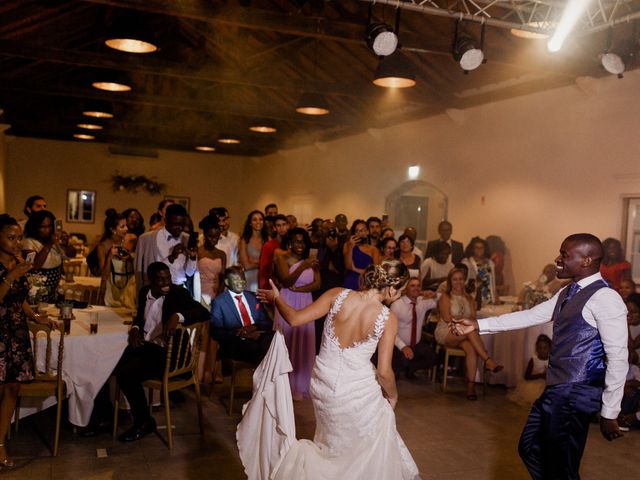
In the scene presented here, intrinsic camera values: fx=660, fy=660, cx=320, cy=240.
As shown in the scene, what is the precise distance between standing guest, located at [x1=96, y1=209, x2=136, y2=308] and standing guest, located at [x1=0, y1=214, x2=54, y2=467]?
1644 mm

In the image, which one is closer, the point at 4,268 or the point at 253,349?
the point at 4,268

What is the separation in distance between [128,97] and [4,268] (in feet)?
25.4

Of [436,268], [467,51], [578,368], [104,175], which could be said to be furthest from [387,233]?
[104,175]

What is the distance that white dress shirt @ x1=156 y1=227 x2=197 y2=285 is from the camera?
18.8 ft

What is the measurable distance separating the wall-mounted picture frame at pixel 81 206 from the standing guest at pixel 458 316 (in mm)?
13850

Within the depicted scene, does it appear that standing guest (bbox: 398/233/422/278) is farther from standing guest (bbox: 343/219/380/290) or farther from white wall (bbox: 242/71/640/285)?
white wall (bbox: 242/71/640/285)

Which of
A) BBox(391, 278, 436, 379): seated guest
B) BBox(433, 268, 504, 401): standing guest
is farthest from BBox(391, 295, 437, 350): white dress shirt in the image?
BBox(433, 268, 504, 401): standing guest

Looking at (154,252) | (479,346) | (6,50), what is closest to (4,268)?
(154,252)

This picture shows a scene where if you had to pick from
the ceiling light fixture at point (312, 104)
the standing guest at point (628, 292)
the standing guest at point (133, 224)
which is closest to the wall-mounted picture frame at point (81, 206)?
the standing guest at point (133, 224)

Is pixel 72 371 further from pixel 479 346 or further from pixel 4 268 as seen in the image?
pixel 479 346

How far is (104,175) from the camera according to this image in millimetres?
18328

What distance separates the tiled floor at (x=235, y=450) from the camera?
4.03 metres

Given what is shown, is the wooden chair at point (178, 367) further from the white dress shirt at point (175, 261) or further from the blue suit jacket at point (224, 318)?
the white dress shirt at point (175, 261)

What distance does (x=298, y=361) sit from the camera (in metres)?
5.80
